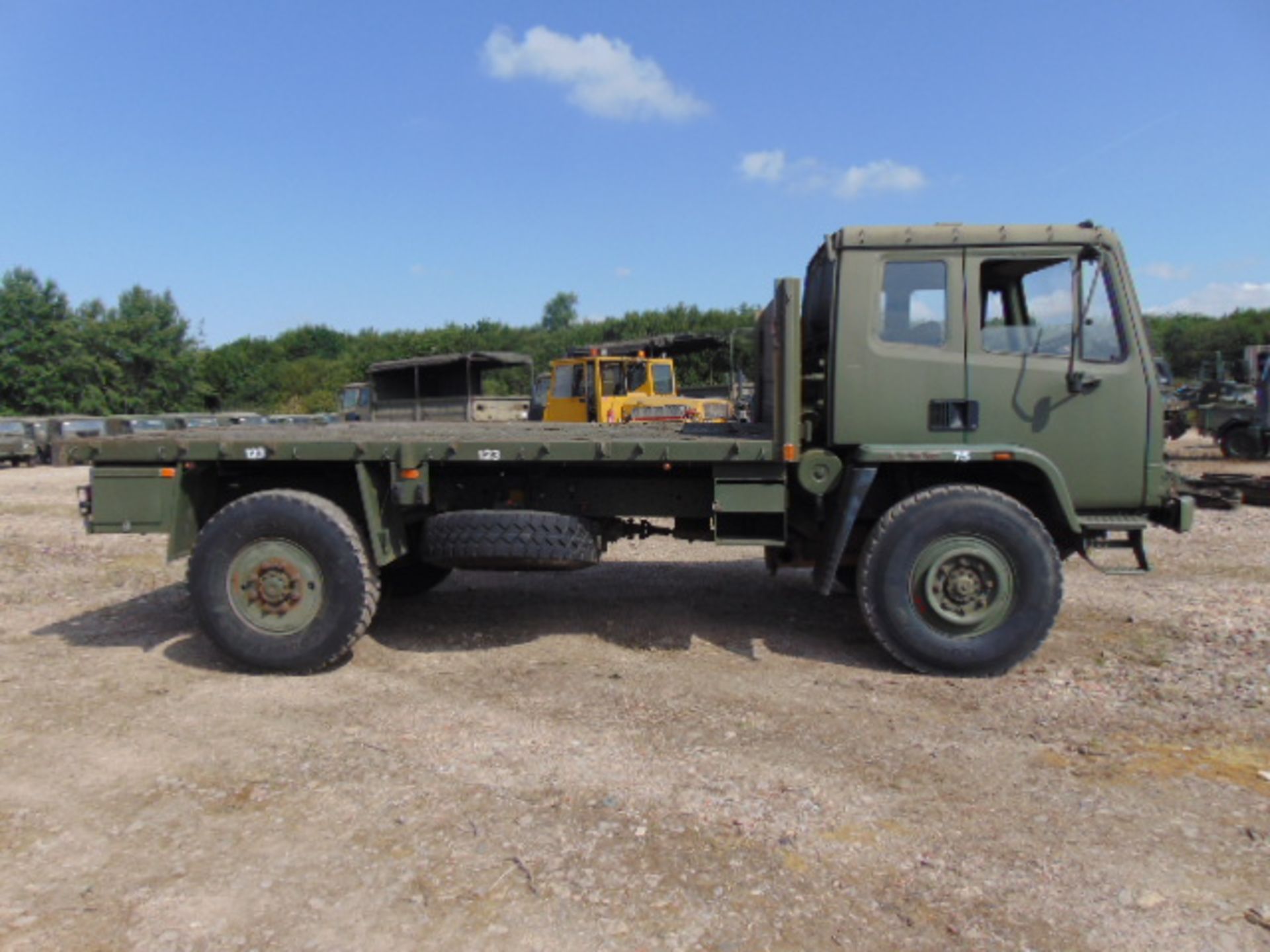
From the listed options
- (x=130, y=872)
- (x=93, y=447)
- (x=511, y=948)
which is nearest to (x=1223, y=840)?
(x=511, y=948)

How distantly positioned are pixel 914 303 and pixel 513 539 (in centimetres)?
291

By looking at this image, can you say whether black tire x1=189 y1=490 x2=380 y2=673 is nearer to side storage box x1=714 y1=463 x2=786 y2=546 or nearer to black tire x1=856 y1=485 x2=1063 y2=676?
side storage box x1=714 y1=463 x2=786 y2=546

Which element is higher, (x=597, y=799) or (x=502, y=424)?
(x=502, y=424)

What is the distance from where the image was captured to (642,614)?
672 centimetres

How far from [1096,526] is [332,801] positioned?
15.0 feet

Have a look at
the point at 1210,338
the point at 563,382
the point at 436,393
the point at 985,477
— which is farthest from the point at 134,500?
the point at 1210,338

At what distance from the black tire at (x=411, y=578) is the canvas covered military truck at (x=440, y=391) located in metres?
12.2

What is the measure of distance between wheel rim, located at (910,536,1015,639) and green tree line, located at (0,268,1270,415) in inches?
1234

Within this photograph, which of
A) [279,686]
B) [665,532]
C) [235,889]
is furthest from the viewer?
[665,532]

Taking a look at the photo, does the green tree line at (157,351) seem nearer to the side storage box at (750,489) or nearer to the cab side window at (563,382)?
the cab side window at (563,382)

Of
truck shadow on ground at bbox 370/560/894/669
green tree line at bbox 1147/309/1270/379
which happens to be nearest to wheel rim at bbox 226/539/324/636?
truck shadow on ground at bbox 370/560/894/669

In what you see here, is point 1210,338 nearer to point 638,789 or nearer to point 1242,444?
point 1242,444

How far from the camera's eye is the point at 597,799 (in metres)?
3.72

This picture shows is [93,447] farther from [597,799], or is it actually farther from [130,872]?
[597,799]
